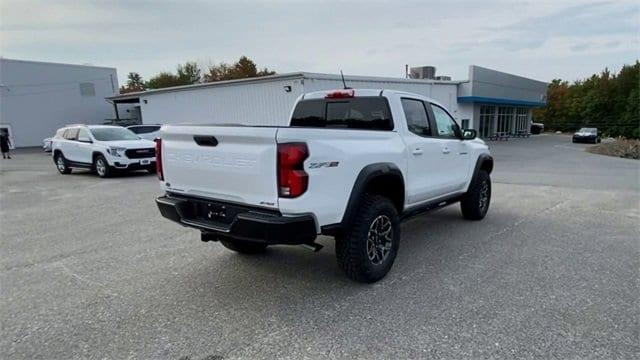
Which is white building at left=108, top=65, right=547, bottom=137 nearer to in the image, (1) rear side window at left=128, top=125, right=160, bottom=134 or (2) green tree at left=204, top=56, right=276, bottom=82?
(1) rear side window at left=128, top=125, right=160, bottom=134

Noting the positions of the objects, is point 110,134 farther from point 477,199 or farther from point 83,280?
point 477,199

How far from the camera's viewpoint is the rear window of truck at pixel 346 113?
4711 millimetres

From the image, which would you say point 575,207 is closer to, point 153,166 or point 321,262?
point 321,262

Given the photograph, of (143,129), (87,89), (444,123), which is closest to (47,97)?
(87,89)

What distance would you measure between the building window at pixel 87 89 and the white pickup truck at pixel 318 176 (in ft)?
121

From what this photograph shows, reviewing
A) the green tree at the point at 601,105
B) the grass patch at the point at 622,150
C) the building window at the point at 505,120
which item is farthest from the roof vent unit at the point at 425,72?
the green tree at the point at 601,105

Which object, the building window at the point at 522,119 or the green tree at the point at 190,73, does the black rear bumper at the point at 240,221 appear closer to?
the building window at the point at 522,119

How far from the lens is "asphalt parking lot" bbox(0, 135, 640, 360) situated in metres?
3.06

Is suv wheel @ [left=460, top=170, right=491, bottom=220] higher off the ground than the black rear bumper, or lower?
lower

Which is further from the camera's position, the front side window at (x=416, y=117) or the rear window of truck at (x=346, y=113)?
the front side window at (x=416, y=117)

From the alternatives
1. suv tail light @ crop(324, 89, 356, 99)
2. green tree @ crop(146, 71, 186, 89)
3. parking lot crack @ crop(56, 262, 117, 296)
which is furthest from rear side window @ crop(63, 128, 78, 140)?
green tree @ crop(146, 71, 186, 89)

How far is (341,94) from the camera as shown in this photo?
495 cm

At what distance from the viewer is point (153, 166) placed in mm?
13648

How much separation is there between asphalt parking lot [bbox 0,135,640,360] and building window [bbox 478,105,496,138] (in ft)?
99.2
